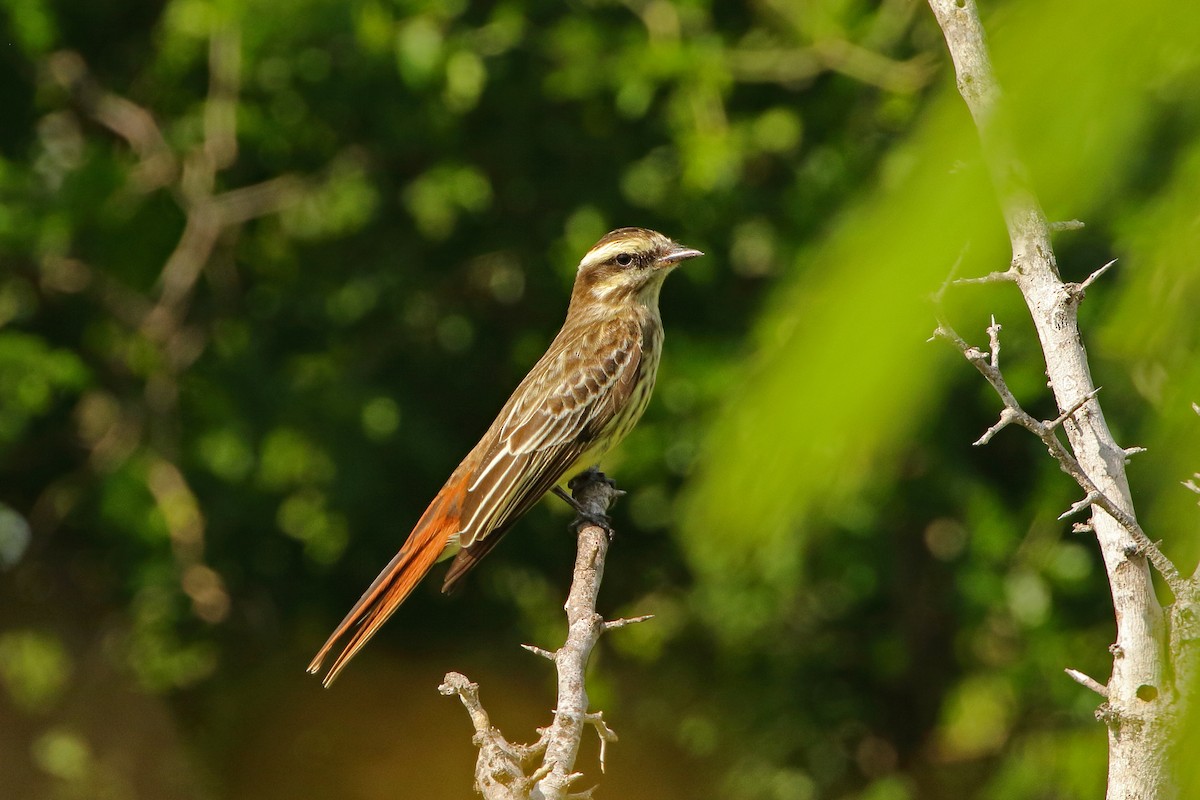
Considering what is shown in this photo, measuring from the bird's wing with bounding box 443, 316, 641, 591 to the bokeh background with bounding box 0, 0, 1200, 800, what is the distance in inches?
25.0

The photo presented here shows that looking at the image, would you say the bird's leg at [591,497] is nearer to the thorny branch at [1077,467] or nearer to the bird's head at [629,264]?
the bird's head at [629,264]

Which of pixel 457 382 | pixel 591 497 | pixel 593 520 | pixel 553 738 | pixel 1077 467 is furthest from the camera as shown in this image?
pixel 457 382

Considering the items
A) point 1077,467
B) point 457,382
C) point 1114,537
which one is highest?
point 1077,467

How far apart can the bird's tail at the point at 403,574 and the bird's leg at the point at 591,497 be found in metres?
0.49

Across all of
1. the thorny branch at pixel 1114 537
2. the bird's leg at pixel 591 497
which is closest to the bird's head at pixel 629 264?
the bird's leg at pixel 591 497

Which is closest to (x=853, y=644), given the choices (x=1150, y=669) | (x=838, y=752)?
(x=838, y=752)

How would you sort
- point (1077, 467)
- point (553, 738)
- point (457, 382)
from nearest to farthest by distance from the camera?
point (1077, 467) < point (553, 738) < point (457, 382)

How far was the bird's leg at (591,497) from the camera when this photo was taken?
5.61 meters

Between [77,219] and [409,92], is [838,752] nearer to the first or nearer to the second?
[409,92]

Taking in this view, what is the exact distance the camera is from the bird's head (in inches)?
255

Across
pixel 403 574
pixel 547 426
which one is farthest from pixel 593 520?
pixel 403 574

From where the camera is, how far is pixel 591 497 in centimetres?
598

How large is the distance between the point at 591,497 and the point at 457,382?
9.04ft

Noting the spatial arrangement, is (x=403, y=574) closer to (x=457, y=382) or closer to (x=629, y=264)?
(x=629, y=264)
